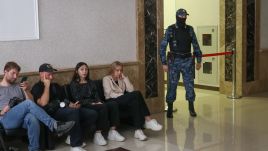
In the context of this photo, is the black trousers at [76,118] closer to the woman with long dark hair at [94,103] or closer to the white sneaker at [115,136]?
the woman with long dark hair at [94,103]

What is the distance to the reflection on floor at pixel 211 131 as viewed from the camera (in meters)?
4.87

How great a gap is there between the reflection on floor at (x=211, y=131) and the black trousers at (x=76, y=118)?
0.97 feet

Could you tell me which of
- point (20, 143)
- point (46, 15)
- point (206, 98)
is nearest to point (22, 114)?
point (20, 143)

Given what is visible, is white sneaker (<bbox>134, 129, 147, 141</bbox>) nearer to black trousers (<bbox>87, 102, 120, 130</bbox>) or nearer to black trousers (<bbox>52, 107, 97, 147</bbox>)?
black trousers (<bbox>87, 102, 120, 130</bbox>)

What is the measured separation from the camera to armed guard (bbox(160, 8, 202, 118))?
617cm

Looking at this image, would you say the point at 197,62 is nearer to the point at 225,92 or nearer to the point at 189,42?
the point at 189,42

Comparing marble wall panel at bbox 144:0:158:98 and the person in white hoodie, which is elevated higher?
marble wall panel at bbox 144:0:158:98

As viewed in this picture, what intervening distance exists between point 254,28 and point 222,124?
3054mm

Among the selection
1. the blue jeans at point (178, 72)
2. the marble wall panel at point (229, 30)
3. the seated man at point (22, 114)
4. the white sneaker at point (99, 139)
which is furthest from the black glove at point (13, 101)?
the marble wall panel at point (229, 30)

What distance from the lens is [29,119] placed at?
4406 mm

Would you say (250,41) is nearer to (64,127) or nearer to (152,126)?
(152,126)

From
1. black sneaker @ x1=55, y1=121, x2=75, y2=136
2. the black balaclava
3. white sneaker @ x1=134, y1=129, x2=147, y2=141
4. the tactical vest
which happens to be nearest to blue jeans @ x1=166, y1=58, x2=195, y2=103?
the tactical vest

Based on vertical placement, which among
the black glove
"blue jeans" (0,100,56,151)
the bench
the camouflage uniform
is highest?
the camouflage uniform

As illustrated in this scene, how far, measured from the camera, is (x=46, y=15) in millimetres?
5320
